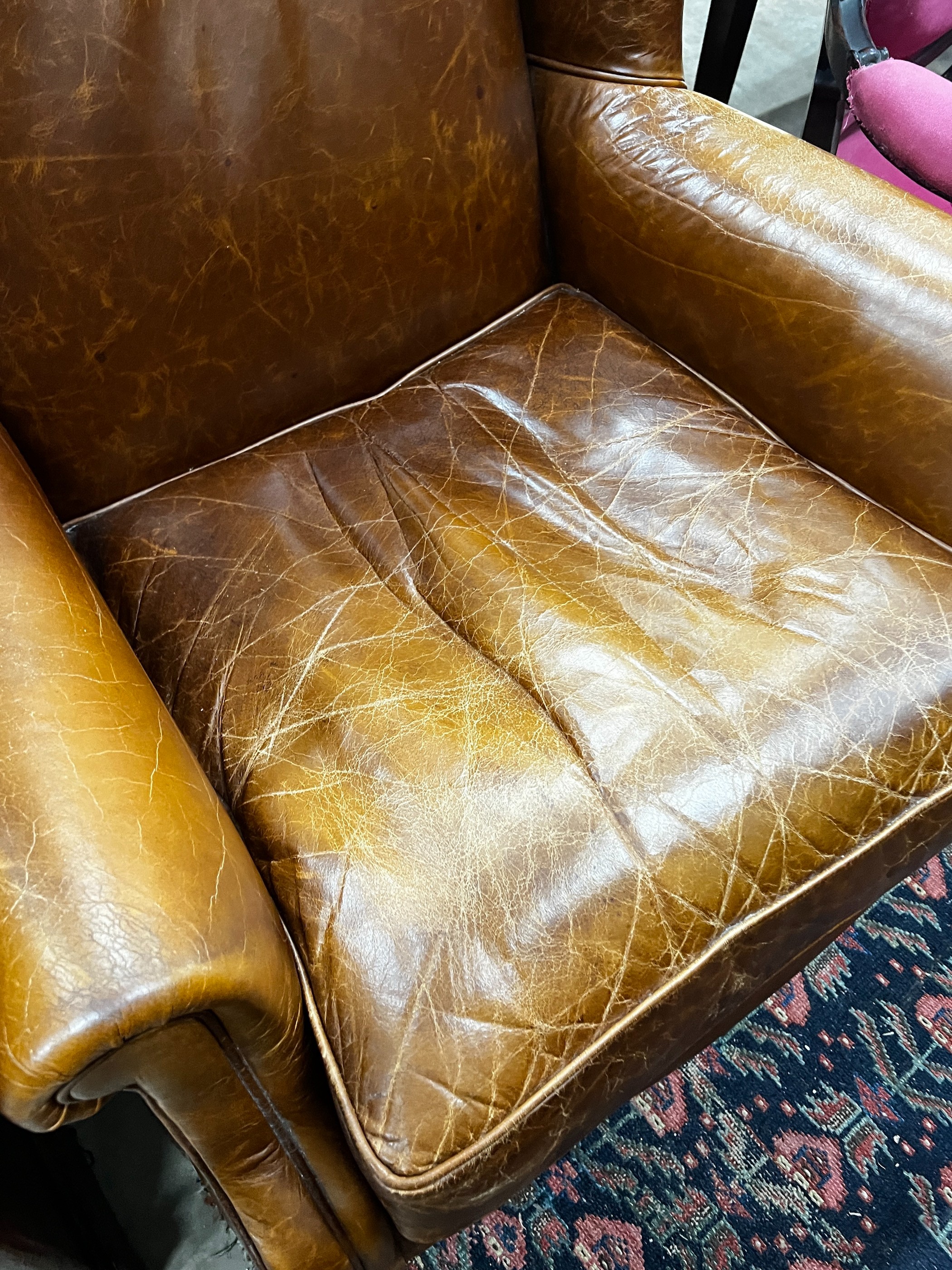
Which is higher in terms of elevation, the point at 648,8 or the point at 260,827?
the point at 648,8

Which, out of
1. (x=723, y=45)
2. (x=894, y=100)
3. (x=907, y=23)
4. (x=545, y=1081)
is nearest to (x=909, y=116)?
(x=894, y=100)

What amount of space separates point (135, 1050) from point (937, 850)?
27.4 inches

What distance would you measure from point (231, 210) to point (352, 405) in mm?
250

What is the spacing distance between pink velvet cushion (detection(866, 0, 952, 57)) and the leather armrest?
1.49 ft

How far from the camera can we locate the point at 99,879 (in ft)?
1.75

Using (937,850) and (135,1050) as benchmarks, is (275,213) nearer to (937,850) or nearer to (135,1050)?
(135,1050)

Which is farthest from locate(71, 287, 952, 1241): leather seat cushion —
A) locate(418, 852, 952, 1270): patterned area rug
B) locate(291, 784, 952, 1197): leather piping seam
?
locate(418, 852, 952, 1270): patterned area rug

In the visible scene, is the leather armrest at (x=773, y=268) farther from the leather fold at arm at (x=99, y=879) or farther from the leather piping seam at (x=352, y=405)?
the leather fold at arm at (x=99, y=879)

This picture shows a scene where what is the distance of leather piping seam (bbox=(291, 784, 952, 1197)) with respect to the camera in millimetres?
618

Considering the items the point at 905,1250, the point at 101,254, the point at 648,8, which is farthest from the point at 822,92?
the point at 905,1250

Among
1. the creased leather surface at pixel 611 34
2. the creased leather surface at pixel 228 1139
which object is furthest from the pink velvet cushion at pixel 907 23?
the creased leather surface at pixel 228 1139

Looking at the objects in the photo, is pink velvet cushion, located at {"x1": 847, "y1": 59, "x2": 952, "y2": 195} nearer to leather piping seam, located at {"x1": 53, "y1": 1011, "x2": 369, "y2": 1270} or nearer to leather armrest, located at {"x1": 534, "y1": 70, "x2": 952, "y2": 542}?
leather armrest, located at {"x1": 534, "y1": 70, "x2": 952, "y2": 542}

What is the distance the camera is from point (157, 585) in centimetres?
92

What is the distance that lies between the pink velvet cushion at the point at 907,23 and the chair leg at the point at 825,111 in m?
0.09
